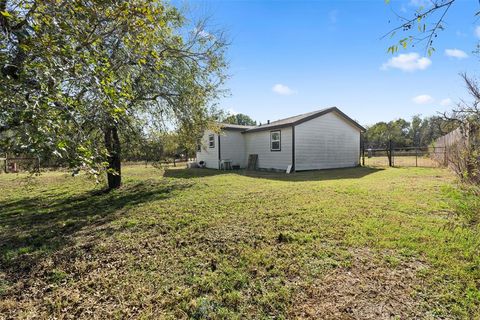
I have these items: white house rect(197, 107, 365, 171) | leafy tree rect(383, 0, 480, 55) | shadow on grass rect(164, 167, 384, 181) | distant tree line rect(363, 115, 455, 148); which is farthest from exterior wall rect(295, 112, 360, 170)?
distant tree line rect(363, 115, 455, 148)

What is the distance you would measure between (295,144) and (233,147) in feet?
15.8

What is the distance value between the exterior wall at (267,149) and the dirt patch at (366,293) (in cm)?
1043

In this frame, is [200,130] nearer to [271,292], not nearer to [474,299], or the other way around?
[271,292]

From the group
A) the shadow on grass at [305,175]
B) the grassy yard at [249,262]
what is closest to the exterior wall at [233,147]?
the shadow on grass at [305,175]

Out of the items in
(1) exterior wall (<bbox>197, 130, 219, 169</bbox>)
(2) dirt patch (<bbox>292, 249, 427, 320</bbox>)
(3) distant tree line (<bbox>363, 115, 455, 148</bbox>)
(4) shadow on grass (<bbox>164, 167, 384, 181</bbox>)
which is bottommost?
(2) dirt patch (<bbox>292, 249, 427, 320</bbox>)

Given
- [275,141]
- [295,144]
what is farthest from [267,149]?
[295,144]

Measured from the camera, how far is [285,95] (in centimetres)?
1800

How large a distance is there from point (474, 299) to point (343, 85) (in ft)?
36.5

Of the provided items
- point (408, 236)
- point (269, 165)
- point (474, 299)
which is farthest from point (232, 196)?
point (269, 165)

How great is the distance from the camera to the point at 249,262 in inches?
116

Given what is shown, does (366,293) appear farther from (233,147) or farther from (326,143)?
(233,147)

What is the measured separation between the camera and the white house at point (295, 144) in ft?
43.3

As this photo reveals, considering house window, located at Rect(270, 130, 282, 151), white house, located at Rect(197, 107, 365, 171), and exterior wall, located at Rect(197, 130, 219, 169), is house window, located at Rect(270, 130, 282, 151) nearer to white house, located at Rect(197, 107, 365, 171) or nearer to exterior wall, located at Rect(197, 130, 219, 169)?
white house, located at Rect(197, 107, 365, 171)

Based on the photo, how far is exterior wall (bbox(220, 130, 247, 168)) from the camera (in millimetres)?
16031
